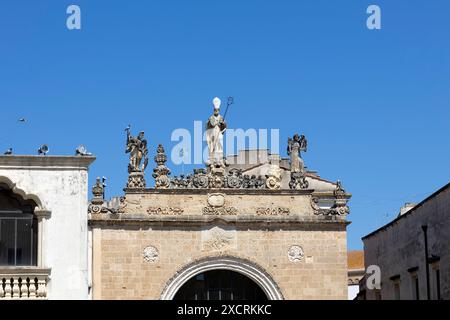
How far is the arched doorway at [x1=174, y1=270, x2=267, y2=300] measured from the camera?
41688mm

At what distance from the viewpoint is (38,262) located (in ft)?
119

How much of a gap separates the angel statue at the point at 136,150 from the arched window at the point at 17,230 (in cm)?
555

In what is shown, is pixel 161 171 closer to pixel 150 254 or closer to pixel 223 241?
pixel 150 254

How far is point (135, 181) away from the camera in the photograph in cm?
4125

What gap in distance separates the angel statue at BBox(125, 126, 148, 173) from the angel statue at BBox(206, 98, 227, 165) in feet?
7.71

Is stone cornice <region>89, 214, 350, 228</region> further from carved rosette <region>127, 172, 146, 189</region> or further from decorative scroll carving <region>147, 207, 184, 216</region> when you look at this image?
carved rosette <region>127, 172, 146, 189</region>

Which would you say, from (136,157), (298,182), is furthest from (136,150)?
(298,182)

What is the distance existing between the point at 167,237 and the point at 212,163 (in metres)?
3.09

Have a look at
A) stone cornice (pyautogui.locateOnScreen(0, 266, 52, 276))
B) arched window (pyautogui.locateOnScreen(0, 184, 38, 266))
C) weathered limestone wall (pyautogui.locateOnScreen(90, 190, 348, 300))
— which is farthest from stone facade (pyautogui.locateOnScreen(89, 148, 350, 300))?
stone cornice (pyautogui.locateOnScreen(0, 266, 52, 276))

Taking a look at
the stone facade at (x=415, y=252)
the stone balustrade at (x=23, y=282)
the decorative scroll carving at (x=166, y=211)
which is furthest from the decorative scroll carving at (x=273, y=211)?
the stone balustrade at (x=23, y=282)

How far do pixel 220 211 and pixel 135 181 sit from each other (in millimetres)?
3199
